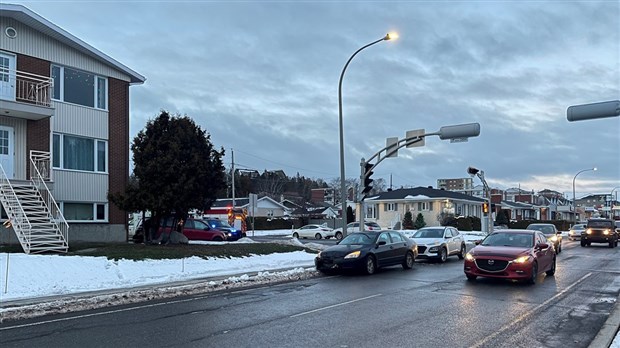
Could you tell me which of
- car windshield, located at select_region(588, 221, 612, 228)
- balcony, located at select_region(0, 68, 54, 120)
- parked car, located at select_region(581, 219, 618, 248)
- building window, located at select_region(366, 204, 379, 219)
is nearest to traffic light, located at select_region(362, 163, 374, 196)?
balcony, located at select_region(0, 68, 54, 120)

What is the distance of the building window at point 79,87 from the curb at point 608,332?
2248 cm

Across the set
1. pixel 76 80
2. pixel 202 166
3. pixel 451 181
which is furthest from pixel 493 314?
pixel 451 181

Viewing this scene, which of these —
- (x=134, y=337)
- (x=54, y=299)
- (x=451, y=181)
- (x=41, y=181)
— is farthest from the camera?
(x=451, y=181)

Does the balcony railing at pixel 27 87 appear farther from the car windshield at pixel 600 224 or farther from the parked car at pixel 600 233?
the car windshield at pixel 600 224

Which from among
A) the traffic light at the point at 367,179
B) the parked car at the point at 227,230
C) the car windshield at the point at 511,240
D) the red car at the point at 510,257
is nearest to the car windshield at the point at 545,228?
the traffic light at the point at 367,179

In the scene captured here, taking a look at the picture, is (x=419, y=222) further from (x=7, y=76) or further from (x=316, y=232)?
(x=7, y=76)

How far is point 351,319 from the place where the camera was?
9984 millimetres

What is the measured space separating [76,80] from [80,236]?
7.02 meters

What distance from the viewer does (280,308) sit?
11.3 m

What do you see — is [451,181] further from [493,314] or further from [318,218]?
[493,314]

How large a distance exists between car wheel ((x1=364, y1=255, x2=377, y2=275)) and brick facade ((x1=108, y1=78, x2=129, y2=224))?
44.2ft

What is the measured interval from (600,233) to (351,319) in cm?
3186

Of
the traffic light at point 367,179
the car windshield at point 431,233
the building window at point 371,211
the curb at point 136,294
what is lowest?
the curb at point 136,294

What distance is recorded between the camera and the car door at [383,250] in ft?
60.5
